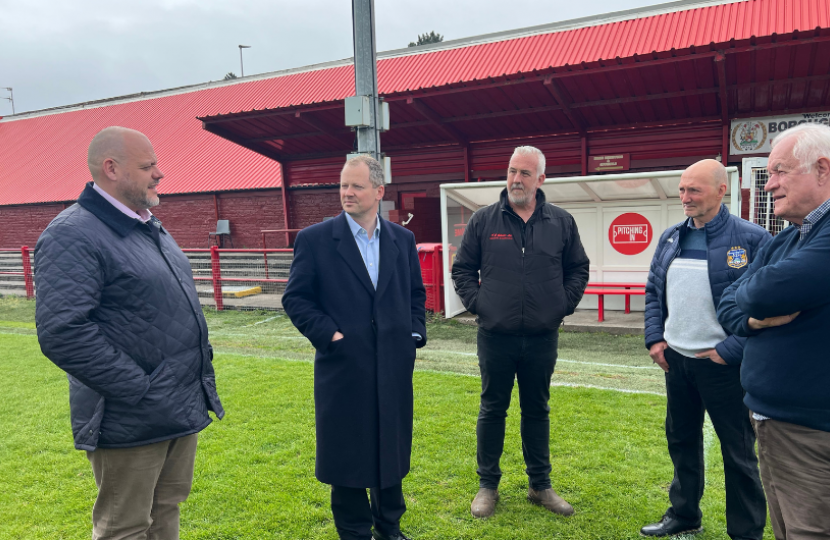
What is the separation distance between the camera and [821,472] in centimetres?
184

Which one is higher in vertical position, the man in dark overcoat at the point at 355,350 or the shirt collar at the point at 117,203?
the shirt collar at the point at 117,203

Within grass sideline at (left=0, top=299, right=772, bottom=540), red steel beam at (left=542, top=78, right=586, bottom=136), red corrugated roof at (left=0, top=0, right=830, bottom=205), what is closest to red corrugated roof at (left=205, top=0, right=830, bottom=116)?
red corrugated roof at (left=0, top=0, right=830, bottom=205)

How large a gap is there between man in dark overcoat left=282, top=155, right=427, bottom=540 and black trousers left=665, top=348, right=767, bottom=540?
1454mm

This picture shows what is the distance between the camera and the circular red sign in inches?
390

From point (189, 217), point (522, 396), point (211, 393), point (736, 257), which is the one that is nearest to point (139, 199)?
point (211, 393)

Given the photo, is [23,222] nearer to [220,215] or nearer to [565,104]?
[220,215]

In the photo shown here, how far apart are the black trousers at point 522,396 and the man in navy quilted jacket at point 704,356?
0.65m

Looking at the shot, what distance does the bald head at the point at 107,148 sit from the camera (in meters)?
2.14

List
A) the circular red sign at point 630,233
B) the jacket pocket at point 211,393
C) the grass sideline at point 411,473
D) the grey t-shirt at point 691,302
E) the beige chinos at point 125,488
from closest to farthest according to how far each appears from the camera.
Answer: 1. the beige chinos at point 125,488
2. the jacket pocket at point 211,393
3. the grey t-shirt at point 691,302
4. the grass sideline at point 411,473
5. the circular red sign at point 630,233

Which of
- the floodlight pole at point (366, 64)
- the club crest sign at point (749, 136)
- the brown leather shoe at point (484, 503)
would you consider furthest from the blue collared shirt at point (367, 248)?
the club crest sign at point (749, 136)

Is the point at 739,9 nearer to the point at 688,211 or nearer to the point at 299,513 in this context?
the point at 688,211

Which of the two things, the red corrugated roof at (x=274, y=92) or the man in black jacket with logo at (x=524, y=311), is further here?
the red corrugated roof at (x=274, y=92)

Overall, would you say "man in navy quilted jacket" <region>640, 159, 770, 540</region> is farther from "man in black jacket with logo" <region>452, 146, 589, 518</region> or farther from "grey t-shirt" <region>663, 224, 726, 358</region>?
"man in black jacket with logo" <region>452, 146, 589, 518</region>

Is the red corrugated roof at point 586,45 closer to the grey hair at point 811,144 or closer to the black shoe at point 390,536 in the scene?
the grey hair at point 811,144
